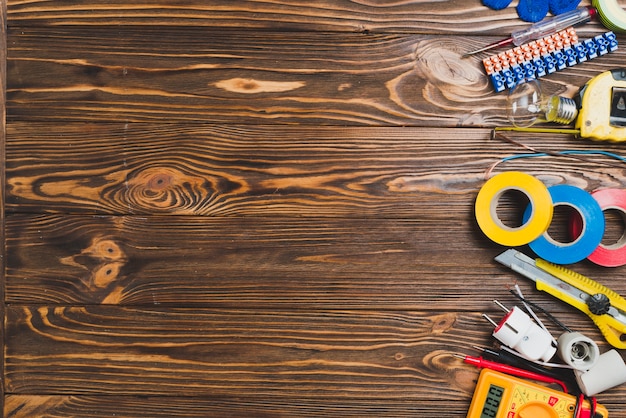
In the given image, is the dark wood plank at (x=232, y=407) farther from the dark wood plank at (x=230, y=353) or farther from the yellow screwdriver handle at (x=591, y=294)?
the yellow screwdriver handle at (x=591, y=294)

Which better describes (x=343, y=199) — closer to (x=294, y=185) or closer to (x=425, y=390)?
(x=294, y=185)

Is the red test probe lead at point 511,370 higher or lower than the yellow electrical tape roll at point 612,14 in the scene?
lower

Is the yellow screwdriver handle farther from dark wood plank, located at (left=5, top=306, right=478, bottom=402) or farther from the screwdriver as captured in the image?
the screwdriver

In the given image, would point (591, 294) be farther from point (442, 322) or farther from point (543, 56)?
point (543, 56)

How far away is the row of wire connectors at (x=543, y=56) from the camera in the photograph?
1.22 m

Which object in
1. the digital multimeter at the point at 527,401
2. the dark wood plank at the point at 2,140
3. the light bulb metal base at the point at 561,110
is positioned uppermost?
the dark wood plank at the point at 2,140

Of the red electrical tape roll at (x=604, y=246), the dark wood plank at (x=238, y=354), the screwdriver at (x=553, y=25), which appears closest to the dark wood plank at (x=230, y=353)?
the dark wood plank at (x=238, y=354)

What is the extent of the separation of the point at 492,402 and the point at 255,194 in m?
0.63

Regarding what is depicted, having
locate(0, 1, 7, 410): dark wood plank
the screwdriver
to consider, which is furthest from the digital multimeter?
locate(0, 1, 7, 410): dark wood plank

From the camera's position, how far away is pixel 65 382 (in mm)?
1250

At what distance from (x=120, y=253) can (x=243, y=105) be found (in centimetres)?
39

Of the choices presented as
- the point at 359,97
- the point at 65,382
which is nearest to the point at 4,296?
the point at 65,382

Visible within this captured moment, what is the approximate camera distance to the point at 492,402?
1.21 meters

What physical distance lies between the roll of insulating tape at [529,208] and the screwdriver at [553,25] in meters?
0.27
